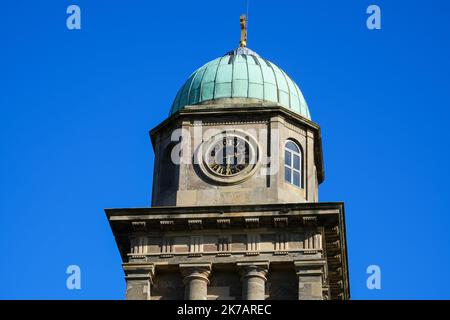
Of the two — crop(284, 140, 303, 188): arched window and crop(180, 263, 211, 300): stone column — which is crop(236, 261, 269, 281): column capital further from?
crop(284, 140, 303, 188): arched window

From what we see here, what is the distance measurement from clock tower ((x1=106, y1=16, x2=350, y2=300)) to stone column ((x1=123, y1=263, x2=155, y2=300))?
0.04m

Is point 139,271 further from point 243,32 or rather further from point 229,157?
point 243,32

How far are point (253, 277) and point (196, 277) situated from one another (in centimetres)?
204

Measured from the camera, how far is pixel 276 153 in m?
56.8

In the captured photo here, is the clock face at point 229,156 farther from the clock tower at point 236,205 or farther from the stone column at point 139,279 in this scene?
the stone column at point 139,279

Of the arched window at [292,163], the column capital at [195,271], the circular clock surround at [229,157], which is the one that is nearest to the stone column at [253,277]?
the column capital at [195,271]

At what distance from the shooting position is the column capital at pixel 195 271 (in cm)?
5409

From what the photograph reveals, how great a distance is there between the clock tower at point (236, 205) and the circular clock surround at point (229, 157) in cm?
4

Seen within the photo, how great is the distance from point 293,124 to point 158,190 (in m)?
5.77

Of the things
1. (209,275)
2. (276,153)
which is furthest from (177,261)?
(276,153)

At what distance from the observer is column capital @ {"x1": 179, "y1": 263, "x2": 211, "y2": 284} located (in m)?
54.1

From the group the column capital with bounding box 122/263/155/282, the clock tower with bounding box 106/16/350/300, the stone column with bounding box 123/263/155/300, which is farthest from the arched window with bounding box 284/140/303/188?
the stone column with bounding box 123/263/155/300
